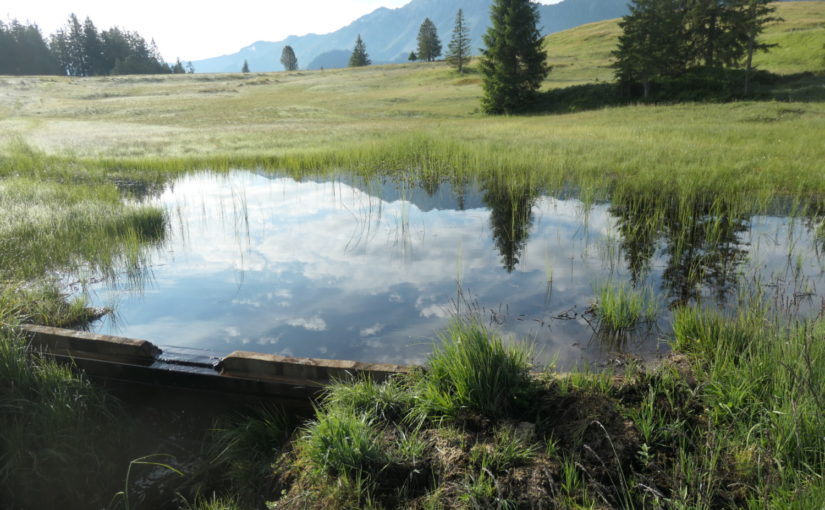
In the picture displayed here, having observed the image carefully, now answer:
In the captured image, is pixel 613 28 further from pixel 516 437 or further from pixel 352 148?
pixel 516 437

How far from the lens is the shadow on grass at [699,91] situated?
3086 centimetres

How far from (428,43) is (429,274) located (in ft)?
333

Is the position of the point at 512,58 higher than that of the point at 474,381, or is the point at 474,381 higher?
the point at 512,58

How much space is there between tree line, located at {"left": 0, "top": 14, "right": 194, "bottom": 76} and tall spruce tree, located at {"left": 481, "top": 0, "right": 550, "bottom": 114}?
8835 centimetres

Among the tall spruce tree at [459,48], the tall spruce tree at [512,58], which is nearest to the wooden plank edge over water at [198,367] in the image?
the tall spruce tree at [512,58]

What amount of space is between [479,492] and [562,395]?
118 centimetres

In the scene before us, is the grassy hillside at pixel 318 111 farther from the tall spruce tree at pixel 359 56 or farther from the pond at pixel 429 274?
the tall spruce tree at pixel 359 56

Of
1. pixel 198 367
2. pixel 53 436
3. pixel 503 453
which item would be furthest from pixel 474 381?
pixel 53 436

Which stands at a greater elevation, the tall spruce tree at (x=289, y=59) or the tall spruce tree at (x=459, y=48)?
the tall spruce tree at (x=289, y=59)

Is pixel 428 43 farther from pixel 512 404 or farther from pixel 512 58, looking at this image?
pixel 512 404

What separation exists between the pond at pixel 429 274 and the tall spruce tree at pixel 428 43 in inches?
3787

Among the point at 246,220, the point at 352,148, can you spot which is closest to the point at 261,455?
the point at 246,220

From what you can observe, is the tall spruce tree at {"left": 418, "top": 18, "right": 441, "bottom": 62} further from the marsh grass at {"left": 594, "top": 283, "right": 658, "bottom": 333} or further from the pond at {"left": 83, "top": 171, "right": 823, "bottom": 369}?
the marsh grass at {"left": 594, "top": 283, "right": 658, "bottom": 333}

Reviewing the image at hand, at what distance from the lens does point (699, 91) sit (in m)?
33.6
